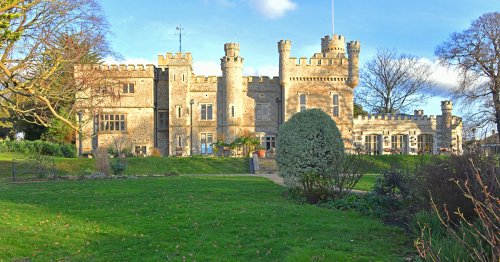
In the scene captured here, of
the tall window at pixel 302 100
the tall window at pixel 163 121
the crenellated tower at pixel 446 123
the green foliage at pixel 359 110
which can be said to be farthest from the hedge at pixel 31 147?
the green foliage at pixel 359 110

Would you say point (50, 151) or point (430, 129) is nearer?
point (50, 151)

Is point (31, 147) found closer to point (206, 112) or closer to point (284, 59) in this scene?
point (206, 112)

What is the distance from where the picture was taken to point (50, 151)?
102 feet

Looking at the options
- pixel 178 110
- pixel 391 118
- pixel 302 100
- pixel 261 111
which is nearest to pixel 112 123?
pixel 178 110

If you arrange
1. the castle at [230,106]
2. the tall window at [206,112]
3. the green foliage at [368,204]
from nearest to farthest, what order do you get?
the green foliage at [368,204] < the castle at [230,106] < the tall window at [206,112]

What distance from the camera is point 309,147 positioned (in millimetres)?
11969

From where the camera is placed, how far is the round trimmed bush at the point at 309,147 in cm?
1188

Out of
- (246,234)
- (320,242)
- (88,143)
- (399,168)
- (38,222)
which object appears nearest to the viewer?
(320,242)

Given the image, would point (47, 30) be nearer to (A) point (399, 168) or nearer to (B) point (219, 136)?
(A) point (399, 168)

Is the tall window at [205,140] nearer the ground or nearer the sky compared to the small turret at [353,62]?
nearer the ground

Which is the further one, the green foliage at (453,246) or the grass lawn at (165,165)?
the grass lawn at (165,165)

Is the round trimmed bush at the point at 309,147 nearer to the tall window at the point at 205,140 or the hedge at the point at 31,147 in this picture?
the hedge at the point at 31,147

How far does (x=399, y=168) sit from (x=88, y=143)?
30242 mm

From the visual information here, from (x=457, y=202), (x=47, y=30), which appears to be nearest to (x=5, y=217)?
(x=47, y=30)
